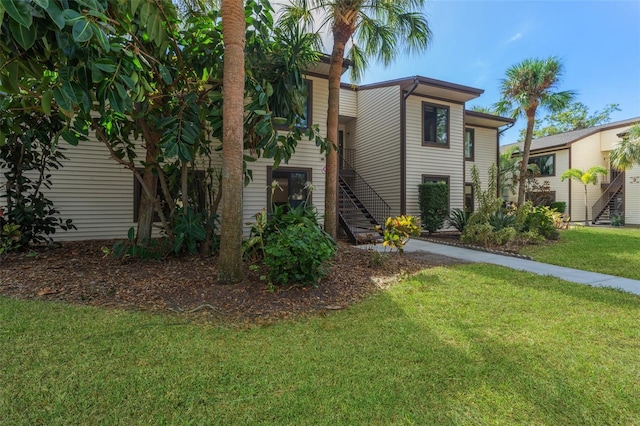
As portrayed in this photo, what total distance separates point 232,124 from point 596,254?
29.6ft

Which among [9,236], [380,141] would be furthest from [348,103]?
[9,236]

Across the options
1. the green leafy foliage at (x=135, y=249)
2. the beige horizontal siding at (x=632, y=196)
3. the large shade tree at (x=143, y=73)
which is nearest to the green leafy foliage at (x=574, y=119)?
the beige horizontal siding at (x=632, y=196)

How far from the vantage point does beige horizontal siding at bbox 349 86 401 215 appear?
1218cm

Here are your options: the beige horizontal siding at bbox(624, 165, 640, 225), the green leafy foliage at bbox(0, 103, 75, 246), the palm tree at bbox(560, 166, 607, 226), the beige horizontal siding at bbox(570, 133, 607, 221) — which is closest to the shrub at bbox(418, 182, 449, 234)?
the green leafy foliage at bbox(0, 103, 75, 246)

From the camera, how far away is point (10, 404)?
1.98m

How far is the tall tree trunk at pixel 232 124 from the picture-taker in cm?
417

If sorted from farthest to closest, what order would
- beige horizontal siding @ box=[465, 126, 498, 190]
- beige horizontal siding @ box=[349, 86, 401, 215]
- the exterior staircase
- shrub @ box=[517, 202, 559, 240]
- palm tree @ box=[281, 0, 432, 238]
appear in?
beige horizontal siding @ box=[465, 126, 498, 190] → beige horizontal siding @ box=[349, 86, 401, 215] → shrub @ box=[517, 202, 559, 240] → the exterior staircase → palm tree @ box=[281, 0, 432, 238]

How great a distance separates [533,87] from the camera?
1262 centimetres

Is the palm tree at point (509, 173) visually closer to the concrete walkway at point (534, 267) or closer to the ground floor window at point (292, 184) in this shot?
the concrete walkway at point (534, 267)

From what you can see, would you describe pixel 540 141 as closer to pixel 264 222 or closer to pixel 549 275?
pixel 549 275

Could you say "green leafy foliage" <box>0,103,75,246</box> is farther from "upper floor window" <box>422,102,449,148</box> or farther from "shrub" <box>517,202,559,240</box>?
"shrub" <box>517,202,559,240</box>

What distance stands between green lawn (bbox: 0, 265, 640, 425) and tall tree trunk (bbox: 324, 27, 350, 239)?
12.0ft

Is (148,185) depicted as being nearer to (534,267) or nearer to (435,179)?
(534,267)

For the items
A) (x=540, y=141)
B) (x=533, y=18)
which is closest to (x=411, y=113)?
(x=533, y=18)
